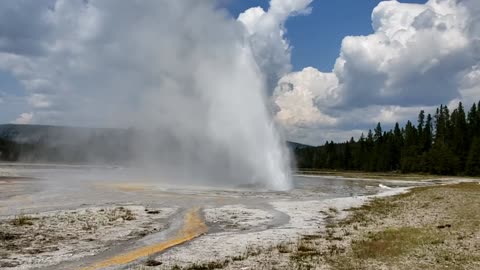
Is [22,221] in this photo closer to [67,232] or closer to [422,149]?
[67,232]

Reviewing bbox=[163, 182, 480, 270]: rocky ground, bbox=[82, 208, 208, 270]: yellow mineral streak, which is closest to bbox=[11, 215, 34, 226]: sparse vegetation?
bbox=[82, 208, 208, 270]: yellow mineral streak

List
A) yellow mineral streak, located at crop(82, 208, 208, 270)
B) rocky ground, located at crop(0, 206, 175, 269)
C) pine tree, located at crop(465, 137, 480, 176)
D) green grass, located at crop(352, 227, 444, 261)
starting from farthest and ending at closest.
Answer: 1. pine tree, located at crop(465, 137, 480, 176)
2. green grass, located at crop(352, 227, 444, 261)
3. rocky ground, located at crop(0, 206, 175, 269)
4. yellow mineral streak, located at crop(82, 208, 208, 270)

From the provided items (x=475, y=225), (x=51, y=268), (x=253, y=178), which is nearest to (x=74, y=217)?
(x=51, y=268)

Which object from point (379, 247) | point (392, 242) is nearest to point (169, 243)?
point (379, 247)

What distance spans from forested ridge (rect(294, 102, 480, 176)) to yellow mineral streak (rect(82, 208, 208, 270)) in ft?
319

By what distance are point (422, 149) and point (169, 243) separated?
124 metres

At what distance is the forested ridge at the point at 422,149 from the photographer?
11294cm

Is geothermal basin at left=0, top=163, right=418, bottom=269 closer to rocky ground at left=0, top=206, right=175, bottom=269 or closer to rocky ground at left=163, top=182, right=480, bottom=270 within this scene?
rocky ground at left=0, top=206, right=175, bottom=269

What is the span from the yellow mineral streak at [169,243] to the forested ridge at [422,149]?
97.2 meters

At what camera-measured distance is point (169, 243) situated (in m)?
19.6

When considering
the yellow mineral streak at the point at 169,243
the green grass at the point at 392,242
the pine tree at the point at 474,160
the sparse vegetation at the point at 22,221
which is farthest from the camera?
the pine tree at the point at 474,160

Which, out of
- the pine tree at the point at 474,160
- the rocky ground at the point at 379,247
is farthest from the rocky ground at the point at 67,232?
the pine tree at the point at 474,160

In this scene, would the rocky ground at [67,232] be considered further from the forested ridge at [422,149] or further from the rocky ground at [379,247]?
the forested ridge at [422,149]

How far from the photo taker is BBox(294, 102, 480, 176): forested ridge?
112938 millimetres
